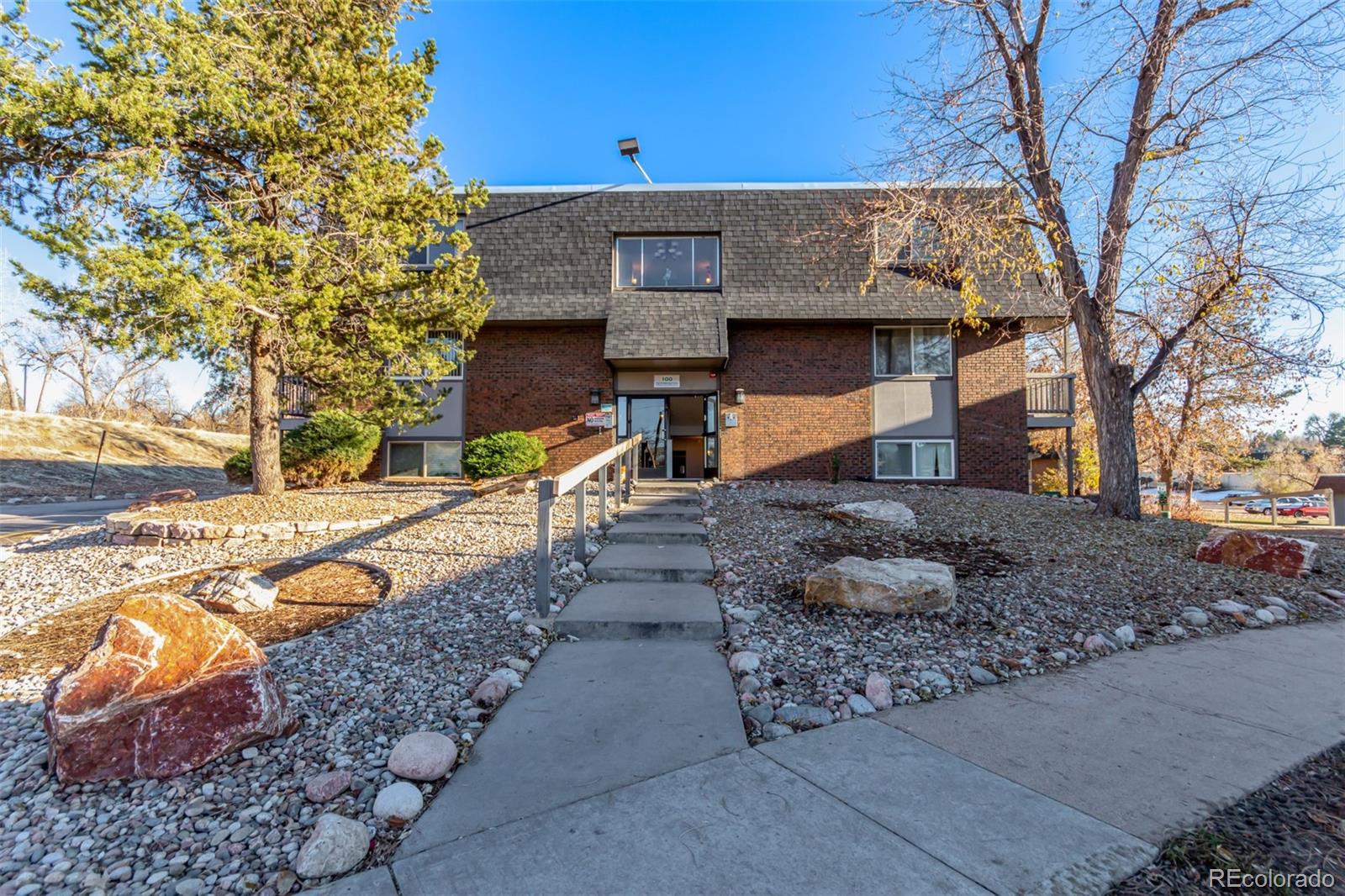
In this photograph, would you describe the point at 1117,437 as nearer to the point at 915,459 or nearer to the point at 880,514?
the point at 880,514

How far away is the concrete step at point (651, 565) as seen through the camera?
524cm

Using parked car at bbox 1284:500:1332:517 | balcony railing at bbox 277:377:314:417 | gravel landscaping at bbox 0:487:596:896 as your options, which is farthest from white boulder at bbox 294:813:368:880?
parked car at bbox 1284:500:1332:517

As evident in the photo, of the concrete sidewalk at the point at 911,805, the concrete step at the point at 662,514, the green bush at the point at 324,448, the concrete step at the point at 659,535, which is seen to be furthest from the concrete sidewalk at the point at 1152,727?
the green bush at the point at 324,448

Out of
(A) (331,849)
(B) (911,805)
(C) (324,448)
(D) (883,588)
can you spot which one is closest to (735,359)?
(C) (324,448)

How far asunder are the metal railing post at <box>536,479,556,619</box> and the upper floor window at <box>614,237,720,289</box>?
9579 mm

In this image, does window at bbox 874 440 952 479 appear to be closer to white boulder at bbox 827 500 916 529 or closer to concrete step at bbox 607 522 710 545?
white boulder at bbox 827 500 916 529

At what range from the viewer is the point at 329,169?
8086 millimetres

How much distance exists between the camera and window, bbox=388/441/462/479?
516 inches

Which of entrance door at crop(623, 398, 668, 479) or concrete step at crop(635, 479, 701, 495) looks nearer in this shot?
concrete step at crop(635, 479, 701, 495)

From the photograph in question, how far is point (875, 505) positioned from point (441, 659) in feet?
18.8

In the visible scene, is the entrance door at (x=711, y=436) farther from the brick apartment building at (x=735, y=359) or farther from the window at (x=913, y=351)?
the window at (x=913, y=351)

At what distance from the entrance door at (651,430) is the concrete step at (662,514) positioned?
4.95 m

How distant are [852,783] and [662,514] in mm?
5735

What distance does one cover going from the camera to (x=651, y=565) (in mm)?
5426
